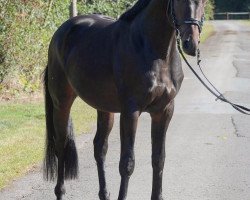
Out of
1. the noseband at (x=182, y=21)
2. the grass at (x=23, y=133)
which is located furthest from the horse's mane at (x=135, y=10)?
the grass at (x=23, y=133)

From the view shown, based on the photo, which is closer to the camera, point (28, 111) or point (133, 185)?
point (133, 185)

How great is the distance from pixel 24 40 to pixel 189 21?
7.88 m

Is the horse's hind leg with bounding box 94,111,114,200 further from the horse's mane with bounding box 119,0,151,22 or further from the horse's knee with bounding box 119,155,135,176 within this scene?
the horse's mane with bounding box 119,0,151,22

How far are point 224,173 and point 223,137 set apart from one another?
1.91m

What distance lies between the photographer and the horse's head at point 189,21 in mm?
3582

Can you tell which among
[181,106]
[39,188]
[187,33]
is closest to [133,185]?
[39,188]

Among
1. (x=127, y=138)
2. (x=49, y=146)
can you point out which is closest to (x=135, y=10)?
(x=127, y=138)

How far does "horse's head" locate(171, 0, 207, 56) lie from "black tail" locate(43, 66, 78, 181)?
1.98 m

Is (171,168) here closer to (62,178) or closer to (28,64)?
(62,178)

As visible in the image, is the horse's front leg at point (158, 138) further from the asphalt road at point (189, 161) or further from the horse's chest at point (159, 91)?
the asphalt road at point (189, 161)

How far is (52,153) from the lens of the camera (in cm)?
539

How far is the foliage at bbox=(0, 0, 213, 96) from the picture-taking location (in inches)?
428

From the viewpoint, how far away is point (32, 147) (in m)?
7.21

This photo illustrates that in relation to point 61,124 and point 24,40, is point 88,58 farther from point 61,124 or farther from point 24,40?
point 24,40
